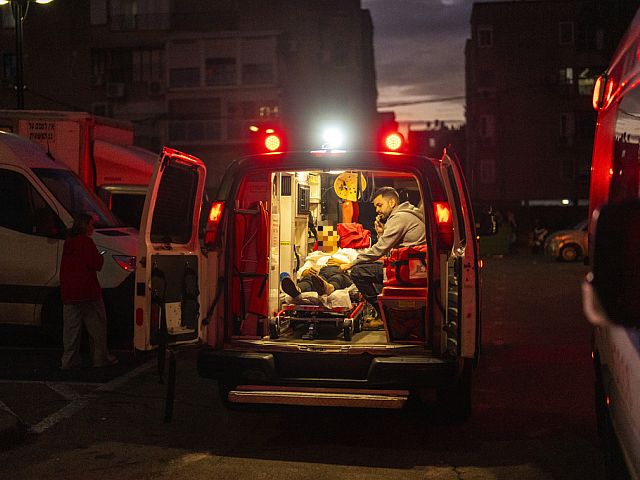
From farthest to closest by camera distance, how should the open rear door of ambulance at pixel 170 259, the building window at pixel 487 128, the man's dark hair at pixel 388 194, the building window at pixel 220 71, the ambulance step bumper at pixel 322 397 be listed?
the building window at pixel 487 128 < the building window at pixel 220 71 < the man's dark hair at pixel 388 194 < the open rear door of ambulance at pixel 170 259 < the ambulance step bumper at pixel 322 397

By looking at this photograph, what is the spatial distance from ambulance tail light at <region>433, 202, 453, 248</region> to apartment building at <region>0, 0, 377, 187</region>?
42054mm

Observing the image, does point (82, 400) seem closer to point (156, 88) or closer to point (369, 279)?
point (369, 279)

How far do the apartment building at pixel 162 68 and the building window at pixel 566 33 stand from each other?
18.1m

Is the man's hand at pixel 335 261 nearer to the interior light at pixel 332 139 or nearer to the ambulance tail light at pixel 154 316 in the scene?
the interior light at pixel 332 139

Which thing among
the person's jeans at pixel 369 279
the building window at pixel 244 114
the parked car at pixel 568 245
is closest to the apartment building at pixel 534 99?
the building window at pixel 244 114

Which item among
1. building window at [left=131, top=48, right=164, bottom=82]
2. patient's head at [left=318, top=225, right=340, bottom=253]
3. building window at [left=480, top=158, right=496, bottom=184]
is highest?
building window at [left=131, top=48, right=164, bottom=82]

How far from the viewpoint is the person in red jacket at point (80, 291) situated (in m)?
9.46

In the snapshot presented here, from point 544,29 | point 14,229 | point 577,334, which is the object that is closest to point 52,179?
point 14,229

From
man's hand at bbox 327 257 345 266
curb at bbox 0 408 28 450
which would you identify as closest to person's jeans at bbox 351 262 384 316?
man's hand at bbox 327 257 345 266

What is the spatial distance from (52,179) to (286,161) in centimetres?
571

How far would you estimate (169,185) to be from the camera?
698 centimetres

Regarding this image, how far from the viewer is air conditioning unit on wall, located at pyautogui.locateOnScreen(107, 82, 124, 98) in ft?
164

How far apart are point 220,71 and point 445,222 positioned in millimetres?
44413

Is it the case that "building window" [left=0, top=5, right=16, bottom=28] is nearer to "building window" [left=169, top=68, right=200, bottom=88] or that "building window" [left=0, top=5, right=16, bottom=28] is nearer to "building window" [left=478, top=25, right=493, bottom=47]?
"building window" [left=169, top=68, right=200, bottom=88]
